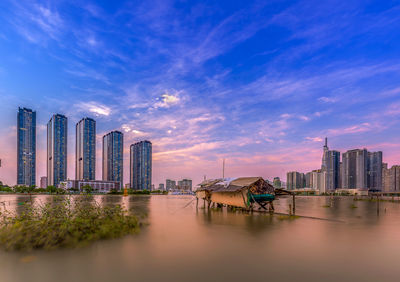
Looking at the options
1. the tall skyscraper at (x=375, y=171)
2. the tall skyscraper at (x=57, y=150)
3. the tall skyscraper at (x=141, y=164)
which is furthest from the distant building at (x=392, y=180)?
the tall skyscraper at (x=57, y=150)

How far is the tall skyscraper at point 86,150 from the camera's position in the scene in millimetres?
165750

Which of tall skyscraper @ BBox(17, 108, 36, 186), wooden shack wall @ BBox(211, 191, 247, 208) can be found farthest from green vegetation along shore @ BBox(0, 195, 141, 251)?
tall skyscraper @ BBox(17, 108, 36, 186)

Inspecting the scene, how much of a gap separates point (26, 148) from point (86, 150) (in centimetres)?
4269

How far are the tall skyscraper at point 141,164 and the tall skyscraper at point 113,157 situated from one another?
1040 centimetres

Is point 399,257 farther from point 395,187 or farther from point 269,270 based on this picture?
point 395,187

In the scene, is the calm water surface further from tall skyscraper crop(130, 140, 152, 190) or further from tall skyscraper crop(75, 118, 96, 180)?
tall skyscraper crop(130, 140, 152, 190)

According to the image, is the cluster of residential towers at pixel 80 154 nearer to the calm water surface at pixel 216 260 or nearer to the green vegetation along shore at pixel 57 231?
the green vegetation along shore at pixel 57 231

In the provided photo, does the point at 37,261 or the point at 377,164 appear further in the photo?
the point at 377,164

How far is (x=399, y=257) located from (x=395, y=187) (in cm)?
22599

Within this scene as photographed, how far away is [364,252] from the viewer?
13.1 m

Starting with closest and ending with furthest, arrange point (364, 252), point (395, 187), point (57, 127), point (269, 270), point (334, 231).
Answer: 1. point (269, 270)
2. point (364, 252)
3. point (334, 231)
4. point (57, 127)
5. point (395, 187)

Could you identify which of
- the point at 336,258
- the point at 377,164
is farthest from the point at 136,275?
the point at 377,164

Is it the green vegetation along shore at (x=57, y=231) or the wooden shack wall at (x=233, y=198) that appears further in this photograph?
the wooden shack wall at (x=233, y=198)

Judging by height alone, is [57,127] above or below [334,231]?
above
